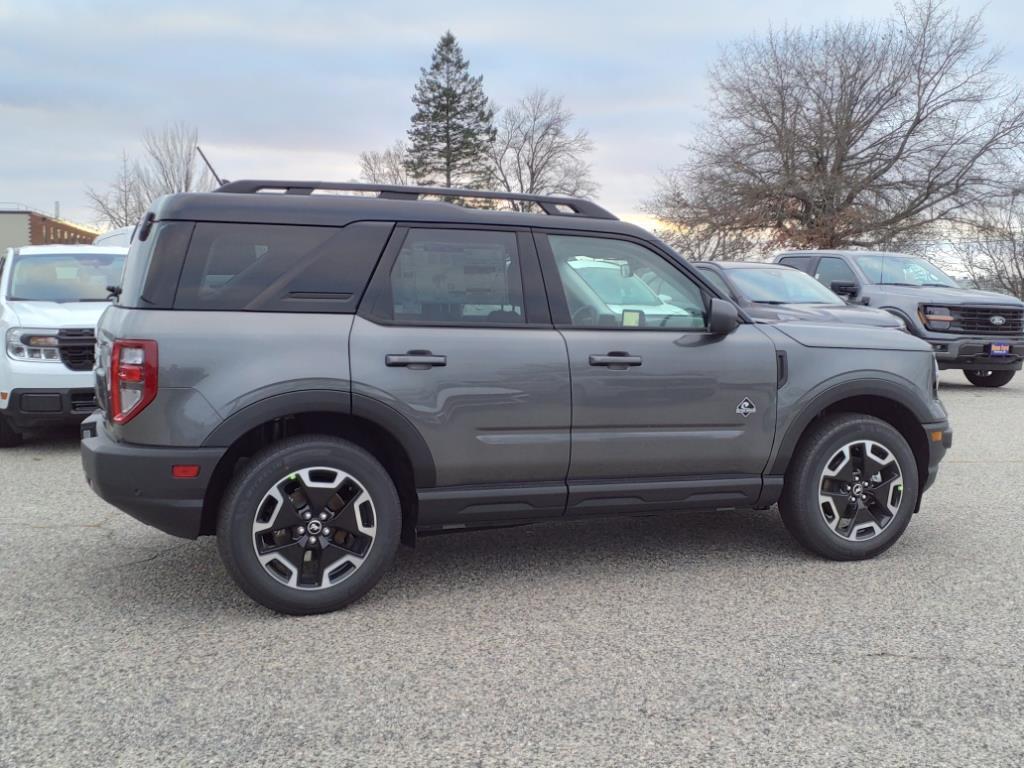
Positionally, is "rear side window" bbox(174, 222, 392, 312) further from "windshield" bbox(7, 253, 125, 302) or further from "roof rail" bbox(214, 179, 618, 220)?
"windshield" bbox(7, 253, 125, 302)

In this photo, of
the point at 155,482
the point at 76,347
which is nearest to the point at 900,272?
the point at 76,347

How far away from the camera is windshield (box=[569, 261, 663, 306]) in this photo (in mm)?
4637

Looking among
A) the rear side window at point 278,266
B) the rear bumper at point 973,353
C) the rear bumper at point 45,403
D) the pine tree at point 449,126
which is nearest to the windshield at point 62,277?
the rear bumper at point 45,403

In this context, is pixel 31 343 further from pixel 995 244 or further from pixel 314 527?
pixel 995 244

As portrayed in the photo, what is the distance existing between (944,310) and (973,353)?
687 millimetres

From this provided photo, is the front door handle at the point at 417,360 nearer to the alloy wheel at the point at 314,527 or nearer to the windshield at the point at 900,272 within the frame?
the alloy wheel at the point at 314,527

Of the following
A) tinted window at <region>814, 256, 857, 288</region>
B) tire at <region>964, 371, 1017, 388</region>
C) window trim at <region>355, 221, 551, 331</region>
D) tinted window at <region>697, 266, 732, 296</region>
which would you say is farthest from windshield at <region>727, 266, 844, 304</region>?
window trim at <region>355, 221, 551, 331</region>

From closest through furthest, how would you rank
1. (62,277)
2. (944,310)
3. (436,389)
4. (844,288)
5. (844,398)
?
(436,389), (844,398), (62,277), (844,288), (944,310)

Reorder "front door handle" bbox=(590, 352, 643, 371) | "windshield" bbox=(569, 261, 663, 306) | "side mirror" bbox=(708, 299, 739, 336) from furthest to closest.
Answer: "windshield" bbox=(569, 261, 663, 306) → "side mirror" bbox=(708, 299, 739, 336) → "front door handle" bbox=(590, 352, 643, 371)

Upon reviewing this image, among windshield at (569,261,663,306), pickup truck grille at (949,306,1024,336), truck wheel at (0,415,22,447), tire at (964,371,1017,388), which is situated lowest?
truck wheel at (0,415,22,447)

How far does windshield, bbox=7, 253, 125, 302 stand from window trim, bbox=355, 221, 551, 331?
5.79m

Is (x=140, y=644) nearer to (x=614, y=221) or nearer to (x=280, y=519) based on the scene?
(x=280, y=519)

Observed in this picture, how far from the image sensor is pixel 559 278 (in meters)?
4.49

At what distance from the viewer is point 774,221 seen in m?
33.8
